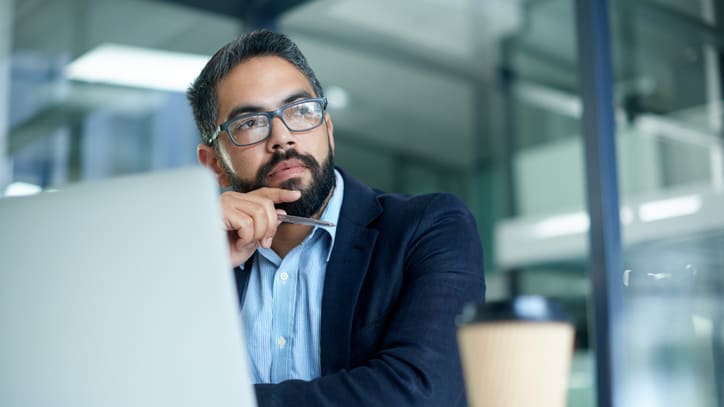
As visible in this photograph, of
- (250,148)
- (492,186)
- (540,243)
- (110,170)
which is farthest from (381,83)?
(250,148)

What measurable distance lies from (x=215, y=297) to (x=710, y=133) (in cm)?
599

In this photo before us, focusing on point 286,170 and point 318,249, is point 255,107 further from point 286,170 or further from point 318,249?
point 318,249

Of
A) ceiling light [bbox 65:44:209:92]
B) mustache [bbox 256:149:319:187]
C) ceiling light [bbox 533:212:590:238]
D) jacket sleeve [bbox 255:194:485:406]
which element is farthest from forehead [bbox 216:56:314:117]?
ceiling light [bbox 533:212:590:238]

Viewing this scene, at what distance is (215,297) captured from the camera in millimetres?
706

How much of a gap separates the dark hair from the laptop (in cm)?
121

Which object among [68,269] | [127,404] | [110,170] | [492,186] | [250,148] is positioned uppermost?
[492,186]

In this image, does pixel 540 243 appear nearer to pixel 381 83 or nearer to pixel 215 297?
pixel 381 83

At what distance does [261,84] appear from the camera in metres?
1.85

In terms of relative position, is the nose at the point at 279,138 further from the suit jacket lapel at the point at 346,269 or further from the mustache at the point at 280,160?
the suit jacket lapel at the point at 346,269

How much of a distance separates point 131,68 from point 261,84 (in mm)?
2687

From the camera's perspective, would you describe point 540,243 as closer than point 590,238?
No

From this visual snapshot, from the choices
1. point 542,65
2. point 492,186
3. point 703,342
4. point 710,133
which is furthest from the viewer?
point 492,186

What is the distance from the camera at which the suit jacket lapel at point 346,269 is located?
1604 millimetres

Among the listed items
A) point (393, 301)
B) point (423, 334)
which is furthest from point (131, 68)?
point (423, 334)
